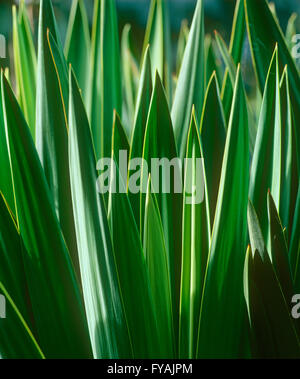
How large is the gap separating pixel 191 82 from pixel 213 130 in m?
0.06

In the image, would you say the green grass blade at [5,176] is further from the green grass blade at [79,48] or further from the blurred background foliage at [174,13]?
the blurred background foliage at [174,13]

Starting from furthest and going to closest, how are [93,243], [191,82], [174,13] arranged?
[174,13], [191,82], [93,243]

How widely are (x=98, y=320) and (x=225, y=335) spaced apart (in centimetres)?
7

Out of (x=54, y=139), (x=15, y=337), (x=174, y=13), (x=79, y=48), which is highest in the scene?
(x=174, y=13)

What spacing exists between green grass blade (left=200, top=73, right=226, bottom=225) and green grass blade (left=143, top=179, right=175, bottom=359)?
0.07 metres

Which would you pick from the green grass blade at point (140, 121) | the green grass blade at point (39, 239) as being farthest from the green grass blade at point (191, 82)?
the green grass blade at point (39, 239)

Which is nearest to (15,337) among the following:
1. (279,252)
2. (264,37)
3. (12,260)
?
(12,260)

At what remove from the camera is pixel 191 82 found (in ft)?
1.07

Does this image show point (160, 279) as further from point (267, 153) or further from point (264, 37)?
point (264, 37)

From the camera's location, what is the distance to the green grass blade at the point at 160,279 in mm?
229

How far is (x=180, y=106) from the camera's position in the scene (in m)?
0.32

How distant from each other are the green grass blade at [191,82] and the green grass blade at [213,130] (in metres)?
0.03

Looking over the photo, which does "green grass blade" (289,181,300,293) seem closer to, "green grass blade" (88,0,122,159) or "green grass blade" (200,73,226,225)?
"green grass blade" (200,73,226,225)

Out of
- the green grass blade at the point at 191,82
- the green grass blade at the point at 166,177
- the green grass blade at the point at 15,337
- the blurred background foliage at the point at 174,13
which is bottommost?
the green grass blade at the point at 15,337
